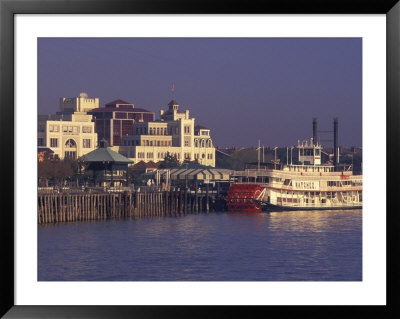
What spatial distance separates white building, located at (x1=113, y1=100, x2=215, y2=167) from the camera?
39500 mm

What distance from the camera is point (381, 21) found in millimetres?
5055

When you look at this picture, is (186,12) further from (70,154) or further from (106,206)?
(70,154)

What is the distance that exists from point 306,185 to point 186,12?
2756 cm

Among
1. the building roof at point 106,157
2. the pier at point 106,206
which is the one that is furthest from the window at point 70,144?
the pier at point 106,206

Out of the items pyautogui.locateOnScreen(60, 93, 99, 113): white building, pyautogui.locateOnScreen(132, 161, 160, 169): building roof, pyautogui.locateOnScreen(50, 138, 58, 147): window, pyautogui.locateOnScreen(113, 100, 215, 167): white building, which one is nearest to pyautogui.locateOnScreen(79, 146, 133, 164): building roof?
pyautogui.locateOnScreen(132, 161, 160, 169): building roof

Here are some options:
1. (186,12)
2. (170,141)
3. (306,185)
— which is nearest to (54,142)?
(170,141)

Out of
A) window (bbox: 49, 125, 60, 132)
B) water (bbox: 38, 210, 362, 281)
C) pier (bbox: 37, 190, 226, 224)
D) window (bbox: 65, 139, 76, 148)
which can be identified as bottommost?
water (bbox: 38, 210, 362, 281)

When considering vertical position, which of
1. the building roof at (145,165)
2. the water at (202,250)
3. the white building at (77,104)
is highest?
→ the white building at (77,104)

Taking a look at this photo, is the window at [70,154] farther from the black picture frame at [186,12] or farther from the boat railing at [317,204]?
the black picture frame at [186,12]

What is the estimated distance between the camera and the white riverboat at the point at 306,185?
31.2 meters

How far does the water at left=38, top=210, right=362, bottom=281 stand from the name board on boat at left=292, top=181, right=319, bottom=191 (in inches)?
135

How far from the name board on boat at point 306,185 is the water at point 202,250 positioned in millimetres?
3422

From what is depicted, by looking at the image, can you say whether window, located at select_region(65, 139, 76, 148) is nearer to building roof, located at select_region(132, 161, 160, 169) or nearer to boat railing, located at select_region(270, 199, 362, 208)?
building roof, located at select_region(132, 161, 160, 169)

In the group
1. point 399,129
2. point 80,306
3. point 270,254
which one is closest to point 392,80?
point 399,129
